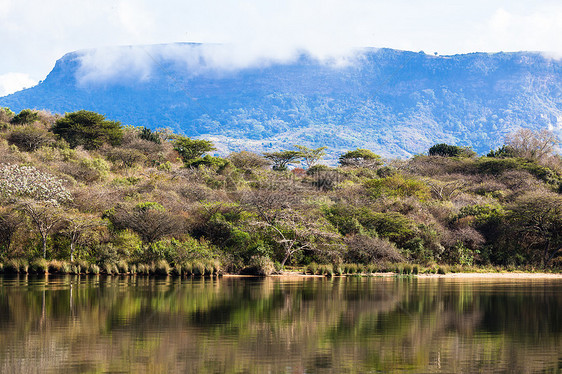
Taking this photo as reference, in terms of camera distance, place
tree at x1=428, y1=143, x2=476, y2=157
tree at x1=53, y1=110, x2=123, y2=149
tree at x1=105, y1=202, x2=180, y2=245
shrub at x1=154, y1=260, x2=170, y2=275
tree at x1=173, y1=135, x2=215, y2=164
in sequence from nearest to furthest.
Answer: shrub at x1=154, y1=260, x2=170, y2=275 < tree at x1=105, y1=202, x2=180, y2=245 < tree at x1=53, y1=110, x2=123, y2=149 < tree at x1=173, y1=135, x2=215, y2=164 < tree at x1=428, y1=143, x2=476, y2=157

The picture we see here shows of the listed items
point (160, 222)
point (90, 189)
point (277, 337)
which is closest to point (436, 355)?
point (277, 337)

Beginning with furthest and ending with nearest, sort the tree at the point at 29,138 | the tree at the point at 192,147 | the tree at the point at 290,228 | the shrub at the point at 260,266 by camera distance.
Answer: the tree at the point at 192,147 < the tree at the point at 29,138 < the tree at the point at 290,228 < the shrub at the point at 260,266

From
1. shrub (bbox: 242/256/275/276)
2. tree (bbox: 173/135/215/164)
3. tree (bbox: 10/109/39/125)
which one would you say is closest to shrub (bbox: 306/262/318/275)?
shrub (bbox: 242/256/275/276)

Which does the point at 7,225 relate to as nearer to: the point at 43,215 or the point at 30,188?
the point at 43,215

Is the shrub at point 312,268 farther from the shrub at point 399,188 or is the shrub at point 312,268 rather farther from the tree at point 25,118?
the tree at point 25,118

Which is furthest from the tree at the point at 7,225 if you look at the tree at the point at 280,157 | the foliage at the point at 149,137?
the tree at the point at 280,157

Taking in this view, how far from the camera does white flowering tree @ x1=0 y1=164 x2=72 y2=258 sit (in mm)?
37469

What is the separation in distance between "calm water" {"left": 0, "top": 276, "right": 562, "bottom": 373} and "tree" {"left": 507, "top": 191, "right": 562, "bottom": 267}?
13.3 metres

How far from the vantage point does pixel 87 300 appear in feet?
78.0

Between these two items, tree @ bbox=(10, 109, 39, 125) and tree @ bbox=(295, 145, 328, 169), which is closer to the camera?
tree @ bbox=(10, 109, 39, 125)

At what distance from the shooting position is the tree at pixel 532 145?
298 ft

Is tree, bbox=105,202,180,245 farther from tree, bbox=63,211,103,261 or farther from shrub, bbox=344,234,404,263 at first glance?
shrub, bbox=344,234,404,263

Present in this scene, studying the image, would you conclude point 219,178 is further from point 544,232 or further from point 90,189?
point 544,232

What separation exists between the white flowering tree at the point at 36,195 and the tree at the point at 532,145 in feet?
216
